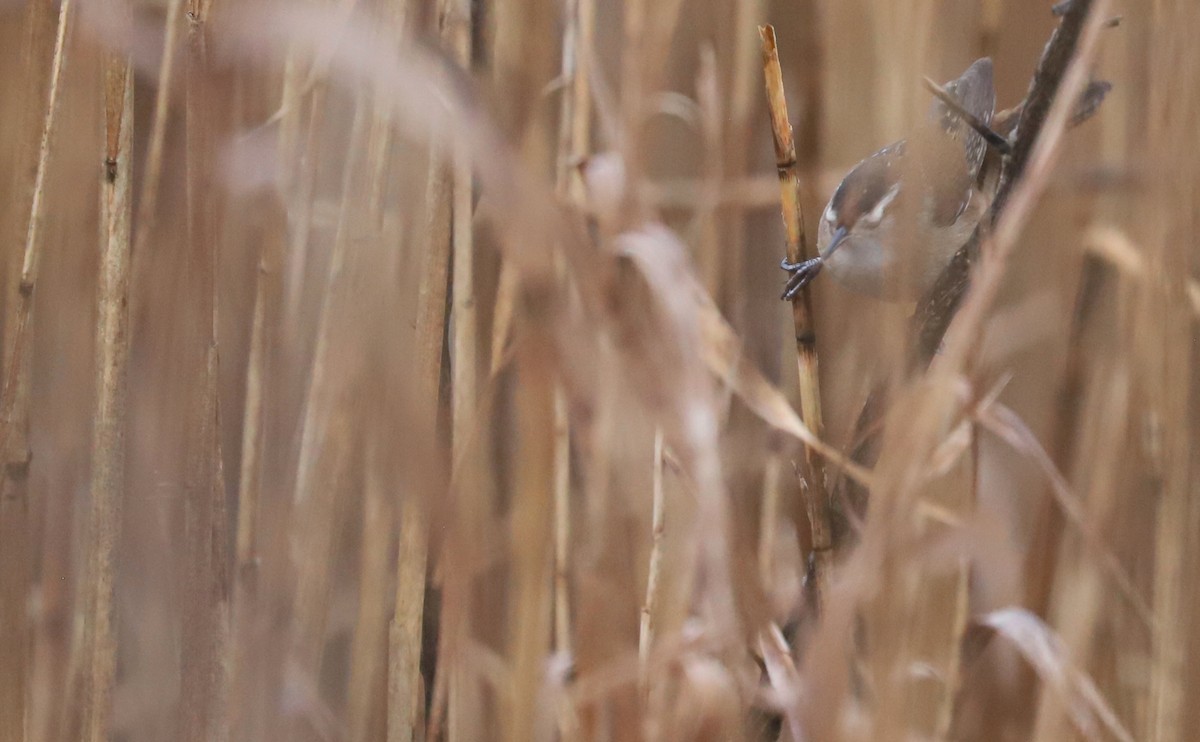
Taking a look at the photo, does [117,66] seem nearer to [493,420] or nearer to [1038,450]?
[493,420]

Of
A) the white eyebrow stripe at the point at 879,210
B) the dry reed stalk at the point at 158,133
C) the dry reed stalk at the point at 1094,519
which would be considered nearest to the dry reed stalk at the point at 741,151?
the white eyebrow stripe at the point at 879,210

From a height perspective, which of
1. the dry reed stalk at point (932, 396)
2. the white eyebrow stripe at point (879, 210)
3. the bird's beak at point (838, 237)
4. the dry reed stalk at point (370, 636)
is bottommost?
the dry reed stalk at point (370, 636)

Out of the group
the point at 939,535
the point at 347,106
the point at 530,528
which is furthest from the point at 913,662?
the point at 347,106

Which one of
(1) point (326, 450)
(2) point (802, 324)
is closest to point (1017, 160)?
(2) point (802, 324)

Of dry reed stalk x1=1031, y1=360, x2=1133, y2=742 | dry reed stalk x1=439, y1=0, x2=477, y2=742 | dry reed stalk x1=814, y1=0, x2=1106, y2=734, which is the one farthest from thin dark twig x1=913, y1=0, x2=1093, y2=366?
dry reed stalk x1=439, y1=0, x2=477, y2=742

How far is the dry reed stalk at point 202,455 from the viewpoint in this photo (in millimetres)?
413

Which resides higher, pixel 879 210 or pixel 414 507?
pixel 879 210

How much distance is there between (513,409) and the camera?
26.6 inches

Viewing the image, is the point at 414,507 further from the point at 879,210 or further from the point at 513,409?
the point at 879,210

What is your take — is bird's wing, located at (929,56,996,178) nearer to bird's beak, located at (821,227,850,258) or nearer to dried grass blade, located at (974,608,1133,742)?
bird's beak, located at (821,227,850,258)

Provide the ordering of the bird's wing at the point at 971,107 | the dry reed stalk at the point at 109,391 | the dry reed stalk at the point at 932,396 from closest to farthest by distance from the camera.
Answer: the dry reed stalk at the point at 932,396
the dry reed stalk at the point at 109,391
the bird's wing at the point at 971,107

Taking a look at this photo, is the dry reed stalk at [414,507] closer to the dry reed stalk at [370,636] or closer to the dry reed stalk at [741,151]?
the dry reed stalk at [370,636]

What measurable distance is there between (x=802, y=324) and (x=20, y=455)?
390 mm

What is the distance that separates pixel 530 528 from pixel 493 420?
0.77 ft
